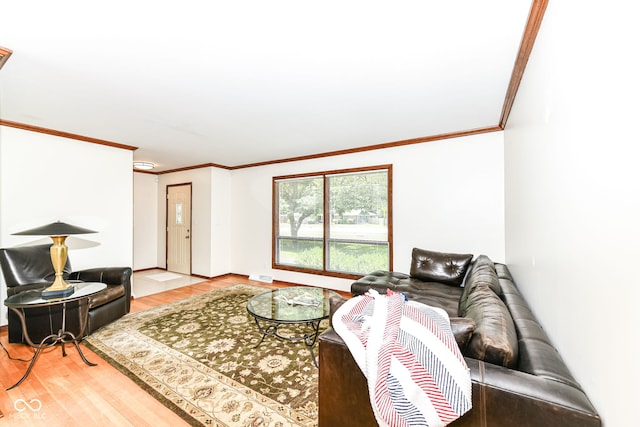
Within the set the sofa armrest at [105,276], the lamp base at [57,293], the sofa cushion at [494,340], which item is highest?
the sofa cushion at [494,340]

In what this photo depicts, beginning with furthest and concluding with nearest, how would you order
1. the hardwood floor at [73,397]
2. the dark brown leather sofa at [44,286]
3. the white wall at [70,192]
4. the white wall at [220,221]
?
1. the white wall at [220,221]
2. the white wall at [70,192]
3. the dark brown leather sofa at [44,286]
4. the hardwood floor at [73,397]

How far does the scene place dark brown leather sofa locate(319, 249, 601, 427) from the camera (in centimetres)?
91

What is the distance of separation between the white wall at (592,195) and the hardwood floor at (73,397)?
6.99 feet

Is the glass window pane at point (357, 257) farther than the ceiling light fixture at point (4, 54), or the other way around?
the glass window pane at point (357, 257)

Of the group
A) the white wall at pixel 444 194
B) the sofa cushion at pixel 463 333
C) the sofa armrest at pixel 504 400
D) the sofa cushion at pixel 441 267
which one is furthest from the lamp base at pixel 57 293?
the sofa cushion at pixel 441 267

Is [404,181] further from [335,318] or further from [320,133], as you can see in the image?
[335,318]

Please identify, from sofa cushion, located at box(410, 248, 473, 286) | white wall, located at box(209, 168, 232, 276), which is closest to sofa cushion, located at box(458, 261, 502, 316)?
sofa cushion, located at box(410, 248, 473, 286)

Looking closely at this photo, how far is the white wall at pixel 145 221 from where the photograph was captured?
20.2 ft

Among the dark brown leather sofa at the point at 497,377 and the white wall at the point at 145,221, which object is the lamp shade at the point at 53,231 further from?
the white wall at the point at 145,221

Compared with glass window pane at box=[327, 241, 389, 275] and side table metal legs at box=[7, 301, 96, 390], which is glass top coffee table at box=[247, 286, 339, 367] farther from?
side table metal legs at box=[7, 301, 96, 390]

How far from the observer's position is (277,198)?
536 centimetres

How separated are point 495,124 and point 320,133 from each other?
2157mm

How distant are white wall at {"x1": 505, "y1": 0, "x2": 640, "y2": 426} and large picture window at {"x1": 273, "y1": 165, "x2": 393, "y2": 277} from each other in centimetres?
266

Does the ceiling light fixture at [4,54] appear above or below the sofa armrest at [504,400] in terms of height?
above
